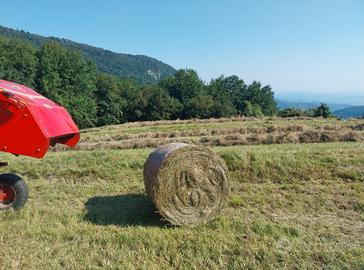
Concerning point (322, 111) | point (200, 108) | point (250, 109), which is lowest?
point (250, 109)

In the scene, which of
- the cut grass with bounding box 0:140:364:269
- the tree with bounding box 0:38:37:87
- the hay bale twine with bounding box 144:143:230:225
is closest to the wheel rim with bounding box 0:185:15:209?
the cut grass with bounding box 0:140:364:269

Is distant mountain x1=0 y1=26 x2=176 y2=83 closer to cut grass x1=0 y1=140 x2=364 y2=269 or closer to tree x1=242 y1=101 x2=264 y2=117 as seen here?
tree x1=242 y1=101 x2=264 y2=117

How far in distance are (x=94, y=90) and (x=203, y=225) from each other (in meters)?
61.4

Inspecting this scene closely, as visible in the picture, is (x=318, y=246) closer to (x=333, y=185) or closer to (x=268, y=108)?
(x=333, y=185)

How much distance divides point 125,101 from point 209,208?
6234cm

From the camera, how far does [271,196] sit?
8.28 m

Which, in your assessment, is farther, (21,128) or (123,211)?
(123,211)

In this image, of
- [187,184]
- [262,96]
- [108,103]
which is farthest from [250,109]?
[187,184]

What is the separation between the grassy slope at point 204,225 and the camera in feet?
17.8

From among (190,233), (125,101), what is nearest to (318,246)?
(190,233)

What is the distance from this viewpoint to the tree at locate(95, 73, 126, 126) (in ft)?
210

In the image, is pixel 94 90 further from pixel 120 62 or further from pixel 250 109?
pixel 120 62

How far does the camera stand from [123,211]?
7543mm

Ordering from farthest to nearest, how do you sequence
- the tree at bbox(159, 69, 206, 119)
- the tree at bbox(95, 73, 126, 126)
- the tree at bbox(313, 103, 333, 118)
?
the tree at bbox(159, 69, 206, 119)
the tree at bbox(95, 73, 126, 126)
the tree at bbox(313, 103, 333, 118)
